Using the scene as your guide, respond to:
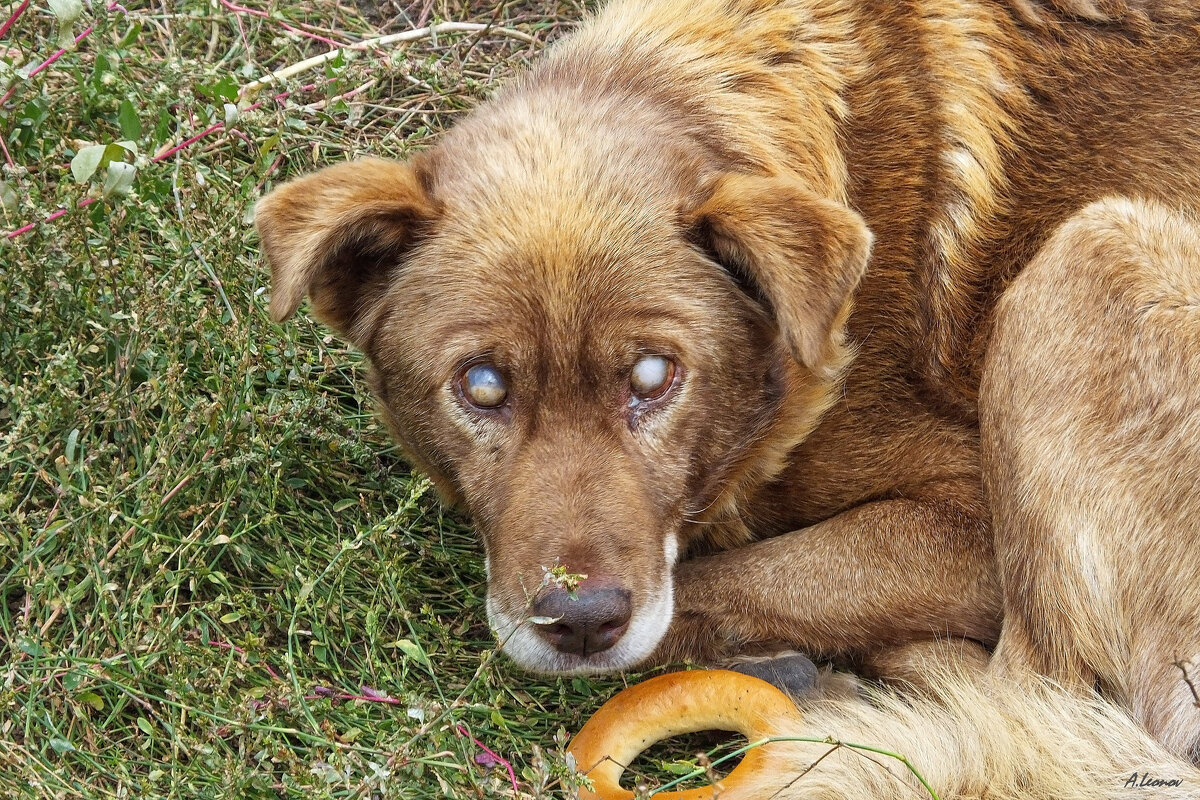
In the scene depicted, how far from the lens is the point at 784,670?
3.91 m

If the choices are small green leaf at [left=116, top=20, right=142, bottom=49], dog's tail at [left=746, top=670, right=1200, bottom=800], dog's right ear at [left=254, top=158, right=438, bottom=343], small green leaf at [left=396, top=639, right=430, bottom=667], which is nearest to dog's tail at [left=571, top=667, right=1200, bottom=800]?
dog's tail at [left=746, top=670, right=1200, bottom=800]

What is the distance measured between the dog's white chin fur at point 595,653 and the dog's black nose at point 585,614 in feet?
0.15

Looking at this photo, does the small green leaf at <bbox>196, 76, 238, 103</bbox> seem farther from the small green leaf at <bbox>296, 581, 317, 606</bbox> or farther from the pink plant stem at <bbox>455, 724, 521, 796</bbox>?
the pink plant stem at <bbox>455, 724, 521, 796</bbox>

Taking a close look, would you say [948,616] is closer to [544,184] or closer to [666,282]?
[666,282]

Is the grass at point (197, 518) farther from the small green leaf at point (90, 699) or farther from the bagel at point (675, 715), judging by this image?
the bagel at point (675, 715)

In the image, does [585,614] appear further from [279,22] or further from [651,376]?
[279,22]

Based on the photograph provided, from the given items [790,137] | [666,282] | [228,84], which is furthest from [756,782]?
[228,84]

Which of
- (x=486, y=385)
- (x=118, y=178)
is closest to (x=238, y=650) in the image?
(x=486, y=385)

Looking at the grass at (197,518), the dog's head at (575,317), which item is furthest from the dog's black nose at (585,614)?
the grass at (197,518)

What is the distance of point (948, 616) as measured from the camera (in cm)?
396

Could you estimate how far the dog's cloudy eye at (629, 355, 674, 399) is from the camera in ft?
11.6
